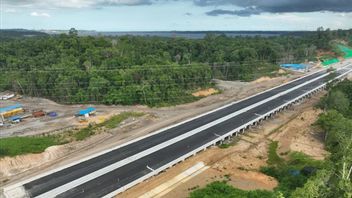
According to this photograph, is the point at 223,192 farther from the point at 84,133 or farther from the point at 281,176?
the point at 84,133

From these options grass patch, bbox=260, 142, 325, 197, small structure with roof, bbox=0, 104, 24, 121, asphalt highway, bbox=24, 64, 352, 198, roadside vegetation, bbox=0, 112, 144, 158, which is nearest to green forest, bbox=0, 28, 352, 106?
small structure with roof, bbox=0, 104, 24, 121

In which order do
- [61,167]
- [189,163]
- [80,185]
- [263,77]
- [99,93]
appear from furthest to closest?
[263,77] → [99,93] → [189,163] → [61,167] → [80,185]

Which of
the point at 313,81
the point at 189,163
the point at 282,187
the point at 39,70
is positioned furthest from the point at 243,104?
the point at 39,70

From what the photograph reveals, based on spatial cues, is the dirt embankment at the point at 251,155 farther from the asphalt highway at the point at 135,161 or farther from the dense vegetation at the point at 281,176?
the asphalt highway at the point at 135,161

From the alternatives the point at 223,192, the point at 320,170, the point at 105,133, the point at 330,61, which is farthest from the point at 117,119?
the point at 330,61

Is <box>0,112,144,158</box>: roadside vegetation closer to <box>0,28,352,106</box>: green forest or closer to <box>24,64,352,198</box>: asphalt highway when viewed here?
<box>24,64,352,198</box>: asphalt highway

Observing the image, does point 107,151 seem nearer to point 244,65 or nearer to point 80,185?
point 80,185

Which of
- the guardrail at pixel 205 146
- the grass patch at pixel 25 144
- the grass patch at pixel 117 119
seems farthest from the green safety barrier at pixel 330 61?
the grass patch at pixel 25 144
